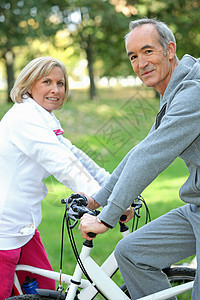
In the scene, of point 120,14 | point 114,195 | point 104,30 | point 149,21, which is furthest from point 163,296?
point 104,30

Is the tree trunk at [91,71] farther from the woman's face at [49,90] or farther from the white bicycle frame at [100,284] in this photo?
the white bicycle frame at [100,284]

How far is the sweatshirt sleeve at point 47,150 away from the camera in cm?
239

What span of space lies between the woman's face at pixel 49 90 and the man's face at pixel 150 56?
600 mm

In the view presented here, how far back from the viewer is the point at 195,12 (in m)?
22.3

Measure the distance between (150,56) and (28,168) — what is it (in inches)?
37.2

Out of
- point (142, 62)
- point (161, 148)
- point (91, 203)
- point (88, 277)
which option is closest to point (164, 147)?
point (161, 148)

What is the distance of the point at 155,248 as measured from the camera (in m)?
2.16

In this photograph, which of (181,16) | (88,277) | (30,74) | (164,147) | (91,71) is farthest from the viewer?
(91,71)

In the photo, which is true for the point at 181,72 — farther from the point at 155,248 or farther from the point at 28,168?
the point at 28,168

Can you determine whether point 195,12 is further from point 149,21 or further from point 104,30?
point 149,21

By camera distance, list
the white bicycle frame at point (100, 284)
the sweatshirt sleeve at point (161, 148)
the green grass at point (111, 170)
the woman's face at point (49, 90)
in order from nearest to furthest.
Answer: the sweatshirt sleeve at point (161, 148) < the white bicycle frame at point (100, 284) < the woman's face at point (49, 90) < the green grass at point (111, 170)

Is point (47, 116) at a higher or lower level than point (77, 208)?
higher

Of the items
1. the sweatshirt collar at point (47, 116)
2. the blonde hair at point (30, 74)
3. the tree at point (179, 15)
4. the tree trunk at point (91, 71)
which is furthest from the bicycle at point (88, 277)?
the tree at point (179, 15)

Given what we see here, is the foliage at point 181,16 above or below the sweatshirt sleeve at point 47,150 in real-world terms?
above
